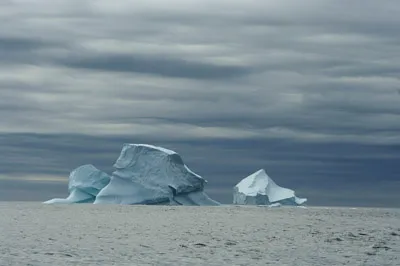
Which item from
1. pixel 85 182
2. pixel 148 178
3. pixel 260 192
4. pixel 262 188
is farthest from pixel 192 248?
pixel 262 188

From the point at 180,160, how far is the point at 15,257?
1581 inches

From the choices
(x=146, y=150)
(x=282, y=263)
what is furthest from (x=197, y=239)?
(x=146, y=150)

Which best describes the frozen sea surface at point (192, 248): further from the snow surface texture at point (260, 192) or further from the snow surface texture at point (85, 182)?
the snow surface texture at point (260, 192)

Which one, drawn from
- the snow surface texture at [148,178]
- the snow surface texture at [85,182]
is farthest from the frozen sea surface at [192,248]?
the snow surface texture at [85,182]

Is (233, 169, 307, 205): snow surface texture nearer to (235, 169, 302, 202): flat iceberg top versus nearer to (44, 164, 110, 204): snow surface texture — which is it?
(235, 169, 302, 202): flat iceberg top

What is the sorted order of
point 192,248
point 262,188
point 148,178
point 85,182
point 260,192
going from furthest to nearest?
point 262,188, point 260,192, point 85,182, point 148,178, point 192,248

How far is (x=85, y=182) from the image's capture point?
71.1 metres

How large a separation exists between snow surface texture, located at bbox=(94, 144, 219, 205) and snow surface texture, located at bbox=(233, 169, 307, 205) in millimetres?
Result: 7825

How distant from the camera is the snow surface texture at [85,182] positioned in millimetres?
69812

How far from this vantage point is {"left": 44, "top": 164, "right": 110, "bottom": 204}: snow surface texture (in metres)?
69.8

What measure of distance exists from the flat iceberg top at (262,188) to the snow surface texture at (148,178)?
26.2 ft

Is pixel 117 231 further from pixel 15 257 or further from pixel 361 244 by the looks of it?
pixel 15 257

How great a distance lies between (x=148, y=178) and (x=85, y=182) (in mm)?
7051

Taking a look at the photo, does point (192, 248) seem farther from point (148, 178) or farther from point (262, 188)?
point (262, 188)
